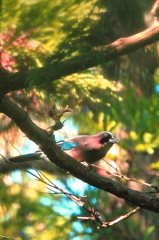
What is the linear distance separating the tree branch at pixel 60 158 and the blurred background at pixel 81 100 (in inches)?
9.8

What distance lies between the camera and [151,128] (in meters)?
5.82

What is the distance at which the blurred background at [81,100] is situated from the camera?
343cm

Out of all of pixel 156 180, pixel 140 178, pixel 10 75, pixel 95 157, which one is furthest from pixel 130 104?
pixel 10 75

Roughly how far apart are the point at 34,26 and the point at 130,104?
2773 millimetres

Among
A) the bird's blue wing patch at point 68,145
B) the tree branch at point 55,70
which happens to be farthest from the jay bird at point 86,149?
the tree branch at point 55,70

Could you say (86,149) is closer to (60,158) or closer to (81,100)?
(81,100)

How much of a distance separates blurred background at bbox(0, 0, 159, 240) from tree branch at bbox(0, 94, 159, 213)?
25cm

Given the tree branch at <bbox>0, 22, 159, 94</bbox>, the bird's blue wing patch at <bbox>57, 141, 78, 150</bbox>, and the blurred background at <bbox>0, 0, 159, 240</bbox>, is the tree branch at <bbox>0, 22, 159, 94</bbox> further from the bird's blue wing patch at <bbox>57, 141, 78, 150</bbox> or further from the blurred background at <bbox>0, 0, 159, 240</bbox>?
the bird's blue wing patch at <bbox>57, 141, 78, 150</bbox>

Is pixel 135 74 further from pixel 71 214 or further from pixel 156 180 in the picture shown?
pixel 71 214

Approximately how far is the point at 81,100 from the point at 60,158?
183 cm

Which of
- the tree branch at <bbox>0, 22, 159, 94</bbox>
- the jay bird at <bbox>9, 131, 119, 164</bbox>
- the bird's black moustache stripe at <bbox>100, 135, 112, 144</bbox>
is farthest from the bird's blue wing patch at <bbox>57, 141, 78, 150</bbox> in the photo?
the tree branch at <bbox>0, 22, 159, 94</bbox>

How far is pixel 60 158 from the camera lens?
385 centimetres

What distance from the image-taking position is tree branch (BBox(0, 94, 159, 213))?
3613 millimetres

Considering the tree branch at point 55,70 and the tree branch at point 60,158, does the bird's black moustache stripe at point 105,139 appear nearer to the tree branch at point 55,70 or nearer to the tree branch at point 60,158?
the tree branch at point 60,158
